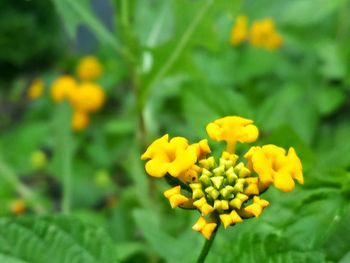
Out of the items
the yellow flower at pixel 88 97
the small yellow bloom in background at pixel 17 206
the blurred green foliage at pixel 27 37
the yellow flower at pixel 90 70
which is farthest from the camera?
the blurred green foliage at pixel 27 37

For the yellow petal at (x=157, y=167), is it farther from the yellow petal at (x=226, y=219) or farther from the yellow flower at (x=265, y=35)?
the yellow flower at (x=265, y=35)

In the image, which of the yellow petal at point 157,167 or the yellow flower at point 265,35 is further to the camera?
the yellow flower at point 265,35

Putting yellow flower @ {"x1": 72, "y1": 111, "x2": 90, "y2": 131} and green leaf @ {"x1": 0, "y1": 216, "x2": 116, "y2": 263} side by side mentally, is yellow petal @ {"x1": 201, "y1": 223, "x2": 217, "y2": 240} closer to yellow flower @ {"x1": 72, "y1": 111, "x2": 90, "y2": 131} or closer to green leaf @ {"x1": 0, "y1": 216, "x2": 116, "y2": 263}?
green leaf @ {"x1": 0, "y1": 216, "x2": 116, "y2": 263}

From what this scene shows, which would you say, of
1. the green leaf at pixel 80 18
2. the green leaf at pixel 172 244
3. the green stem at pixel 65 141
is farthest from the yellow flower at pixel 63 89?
the green leaf at pixel 172 244

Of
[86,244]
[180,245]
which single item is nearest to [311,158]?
[180,245]

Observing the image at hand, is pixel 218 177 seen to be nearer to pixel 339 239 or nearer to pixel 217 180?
pixel 217 180

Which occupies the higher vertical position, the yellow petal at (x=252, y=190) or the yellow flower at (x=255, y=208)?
the yellow petal at (x=252, y=190)

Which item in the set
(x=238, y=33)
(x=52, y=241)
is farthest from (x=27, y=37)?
(x=52, y=241)

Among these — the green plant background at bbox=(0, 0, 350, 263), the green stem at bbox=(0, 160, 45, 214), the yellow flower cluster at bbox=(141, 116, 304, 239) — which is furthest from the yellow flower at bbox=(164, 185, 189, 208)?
the green stem at bbox=(0, 160, 45, 214)
